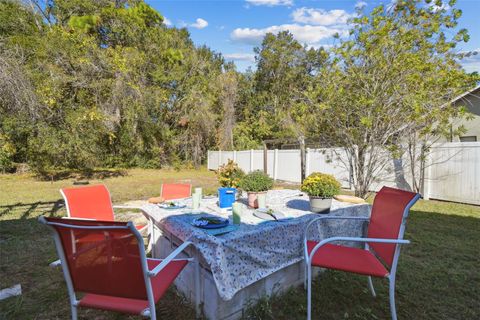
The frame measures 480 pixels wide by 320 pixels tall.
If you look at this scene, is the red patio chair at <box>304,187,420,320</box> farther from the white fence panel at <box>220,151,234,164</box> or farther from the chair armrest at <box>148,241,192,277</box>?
the white fence panel at <box>220,151,234,164</box>

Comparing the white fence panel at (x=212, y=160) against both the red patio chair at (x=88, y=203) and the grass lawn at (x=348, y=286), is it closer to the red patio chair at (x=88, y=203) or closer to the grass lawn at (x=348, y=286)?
the grass lawn at (x=348, y=286)

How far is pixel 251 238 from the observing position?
1.84 metres

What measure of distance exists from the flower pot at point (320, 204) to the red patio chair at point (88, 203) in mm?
1606

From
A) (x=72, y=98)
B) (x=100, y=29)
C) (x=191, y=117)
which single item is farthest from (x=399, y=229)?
(x=100, y=29)

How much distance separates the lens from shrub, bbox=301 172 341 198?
231 cm

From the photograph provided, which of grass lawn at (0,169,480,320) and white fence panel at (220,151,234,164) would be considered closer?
grass lawn at (0,169,480,320)

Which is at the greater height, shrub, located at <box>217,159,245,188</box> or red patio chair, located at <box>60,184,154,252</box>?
shrub, located at <box>217,159,245,188</box>

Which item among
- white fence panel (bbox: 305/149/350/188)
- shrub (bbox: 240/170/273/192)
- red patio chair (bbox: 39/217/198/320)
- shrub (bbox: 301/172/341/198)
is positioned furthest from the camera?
white fence panel (bbox: 305/149/350/188)

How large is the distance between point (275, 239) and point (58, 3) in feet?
53.3

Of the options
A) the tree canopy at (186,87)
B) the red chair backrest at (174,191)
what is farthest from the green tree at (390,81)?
the red chair backrest at (174,191)

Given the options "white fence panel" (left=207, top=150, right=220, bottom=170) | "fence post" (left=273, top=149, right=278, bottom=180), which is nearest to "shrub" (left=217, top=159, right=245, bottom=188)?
"fence post" (left=273, top=149, right=278, bottom=180)

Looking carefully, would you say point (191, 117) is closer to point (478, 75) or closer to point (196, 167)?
point (196, 167)

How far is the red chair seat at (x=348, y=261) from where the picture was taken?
6.04ft

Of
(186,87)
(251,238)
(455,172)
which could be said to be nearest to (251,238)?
(251,238)
